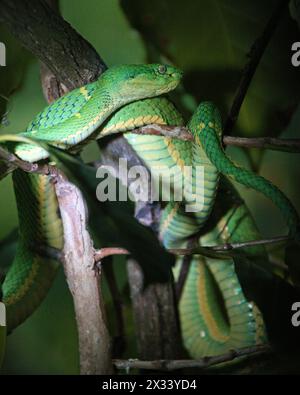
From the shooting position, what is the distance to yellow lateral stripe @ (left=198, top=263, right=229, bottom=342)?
0.98m

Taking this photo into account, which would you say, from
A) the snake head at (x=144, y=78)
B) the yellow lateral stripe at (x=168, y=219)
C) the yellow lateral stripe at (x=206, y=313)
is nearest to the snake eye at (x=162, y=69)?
the snake head at (x=144, y=78)

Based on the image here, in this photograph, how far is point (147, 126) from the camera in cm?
74

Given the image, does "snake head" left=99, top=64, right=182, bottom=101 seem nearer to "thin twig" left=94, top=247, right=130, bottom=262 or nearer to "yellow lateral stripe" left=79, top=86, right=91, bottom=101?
"yellow lateral stripe" left=79, top=86, right=91, bottom=101

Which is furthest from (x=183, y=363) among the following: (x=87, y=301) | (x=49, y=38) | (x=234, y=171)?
(x=49, y=38)

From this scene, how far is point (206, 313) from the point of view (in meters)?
1.00

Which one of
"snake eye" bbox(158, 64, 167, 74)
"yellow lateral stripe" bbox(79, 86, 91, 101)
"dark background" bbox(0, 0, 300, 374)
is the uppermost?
"dark background" bbox(0, 0, 300, 374)

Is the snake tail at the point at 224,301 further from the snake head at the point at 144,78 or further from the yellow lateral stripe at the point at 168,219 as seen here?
the snake head at the point at 144,78

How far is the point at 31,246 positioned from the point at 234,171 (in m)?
0.45

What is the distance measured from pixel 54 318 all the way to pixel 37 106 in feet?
1.69

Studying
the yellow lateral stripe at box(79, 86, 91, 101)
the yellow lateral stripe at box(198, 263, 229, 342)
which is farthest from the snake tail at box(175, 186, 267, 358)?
the yellow lateral stripe at box(79, 86, 91, 101)

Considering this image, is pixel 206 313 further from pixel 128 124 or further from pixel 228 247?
pixel 128 124

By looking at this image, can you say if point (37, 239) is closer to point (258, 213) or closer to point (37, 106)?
point (37, 106)

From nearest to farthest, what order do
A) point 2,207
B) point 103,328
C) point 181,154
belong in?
1. point 103,328
2. point 181,154
3. point 2,207

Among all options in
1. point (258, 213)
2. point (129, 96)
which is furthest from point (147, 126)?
point (258, 213)
